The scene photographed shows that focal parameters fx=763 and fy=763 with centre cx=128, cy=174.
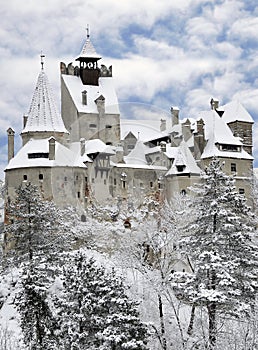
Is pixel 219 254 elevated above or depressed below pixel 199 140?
below

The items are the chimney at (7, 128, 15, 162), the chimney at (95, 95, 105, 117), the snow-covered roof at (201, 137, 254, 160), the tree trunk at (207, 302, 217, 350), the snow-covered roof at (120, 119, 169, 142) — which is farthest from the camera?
the chimney at (95, 95, 105, 117)

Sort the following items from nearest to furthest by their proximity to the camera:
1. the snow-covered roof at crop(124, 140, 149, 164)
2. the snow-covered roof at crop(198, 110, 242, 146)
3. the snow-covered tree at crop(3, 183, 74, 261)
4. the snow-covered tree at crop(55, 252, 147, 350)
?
1. the snow-covered tree at crop(55, 252, 147, 350)
2. the snow-covered tree at crop(3, 183, 74, 261)
3. the snow-covered roof at crop(124, 140, 149, 164)
4. the snow-covered roof at crop(198, 110, 242, 146)

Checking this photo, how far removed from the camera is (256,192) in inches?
2702

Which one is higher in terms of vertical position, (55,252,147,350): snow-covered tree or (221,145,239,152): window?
(221,145,239,152): window

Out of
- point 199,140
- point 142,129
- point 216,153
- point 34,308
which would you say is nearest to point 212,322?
point 34,308

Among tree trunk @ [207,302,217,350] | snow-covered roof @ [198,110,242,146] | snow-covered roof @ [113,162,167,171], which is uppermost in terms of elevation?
snow-covered roof @ [198,110,242,146]

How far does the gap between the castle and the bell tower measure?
102mm

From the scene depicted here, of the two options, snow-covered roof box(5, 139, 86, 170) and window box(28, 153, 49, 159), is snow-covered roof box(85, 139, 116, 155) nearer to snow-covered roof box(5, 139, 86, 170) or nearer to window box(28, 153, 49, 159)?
snow-covered roof box(5, 139, 86, 170)

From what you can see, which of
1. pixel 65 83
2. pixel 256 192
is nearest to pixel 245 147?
pixel 256 192

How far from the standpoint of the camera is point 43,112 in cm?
7050

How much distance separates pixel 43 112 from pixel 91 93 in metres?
7.33

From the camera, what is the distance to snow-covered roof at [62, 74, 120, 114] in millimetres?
74250

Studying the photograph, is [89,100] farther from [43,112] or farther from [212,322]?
[212,322]

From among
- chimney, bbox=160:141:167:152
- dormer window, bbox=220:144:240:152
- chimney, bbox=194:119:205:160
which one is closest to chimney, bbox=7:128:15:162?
chimney, bbox=160:141:167:152
